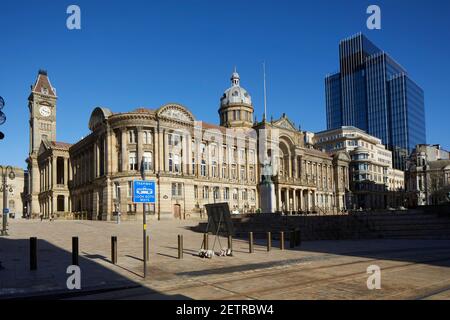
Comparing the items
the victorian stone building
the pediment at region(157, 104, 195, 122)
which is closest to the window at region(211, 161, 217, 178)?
the victorian stone building

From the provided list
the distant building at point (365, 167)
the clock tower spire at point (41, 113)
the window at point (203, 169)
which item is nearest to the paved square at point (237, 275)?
the window at point (203, 169)

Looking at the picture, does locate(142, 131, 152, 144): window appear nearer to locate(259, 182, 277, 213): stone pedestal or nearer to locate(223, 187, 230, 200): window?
locate(223, 187, 230, 200): window

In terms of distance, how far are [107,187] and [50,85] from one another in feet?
173

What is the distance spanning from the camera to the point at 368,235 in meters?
33.4

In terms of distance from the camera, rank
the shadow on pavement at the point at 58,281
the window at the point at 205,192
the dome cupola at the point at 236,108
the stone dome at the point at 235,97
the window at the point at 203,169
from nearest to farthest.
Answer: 1. the shadow on pavement at the point at 58,281
2. the window at the point at 205,192
3. the window at the point at 203,169
4. the dome cupola at the point at 236,108
5. the stone dome at the point at 235,97

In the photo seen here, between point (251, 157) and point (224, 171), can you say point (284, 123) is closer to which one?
point (251, 157)

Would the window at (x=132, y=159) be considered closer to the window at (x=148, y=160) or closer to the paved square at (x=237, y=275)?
the window at (x=148, y=160)

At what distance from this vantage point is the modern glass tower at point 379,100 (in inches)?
6250

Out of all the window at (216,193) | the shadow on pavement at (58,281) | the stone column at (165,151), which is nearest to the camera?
the shadow on pavement at (58,281)

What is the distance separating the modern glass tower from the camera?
158750mm

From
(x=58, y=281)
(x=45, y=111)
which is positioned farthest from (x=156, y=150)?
(x=45, y=111)

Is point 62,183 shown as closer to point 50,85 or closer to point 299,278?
point 50,85

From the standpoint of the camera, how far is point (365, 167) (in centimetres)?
11800

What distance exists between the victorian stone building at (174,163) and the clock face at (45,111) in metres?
0.24
